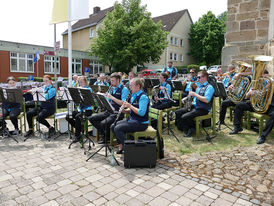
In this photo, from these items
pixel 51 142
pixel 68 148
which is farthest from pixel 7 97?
pixel 68 148

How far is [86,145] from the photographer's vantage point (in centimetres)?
566

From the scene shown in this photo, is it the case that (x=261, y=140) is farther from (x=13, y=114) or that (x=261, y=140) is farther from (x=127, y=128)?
(x=13, y=114)

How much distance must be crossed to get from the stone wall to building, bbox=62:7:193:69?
88.0 ft

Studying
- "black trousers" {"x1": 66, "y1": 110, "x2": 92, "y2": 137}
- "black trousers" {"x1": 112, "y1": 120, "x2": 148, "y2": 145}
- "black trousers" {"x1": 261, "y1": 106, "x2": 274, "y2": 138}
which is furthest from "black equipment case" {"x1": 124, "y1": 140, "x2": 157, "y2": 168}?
Answer: "black trousers" {"x1": 261, "y1": 106, "x2": 274, "y2": 138}

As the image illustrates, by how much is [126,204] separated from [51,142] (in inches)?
137

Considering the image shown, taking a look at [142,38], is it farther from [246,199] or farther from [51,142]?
[246,199]

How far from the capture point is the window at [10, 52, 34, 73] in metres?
25.6

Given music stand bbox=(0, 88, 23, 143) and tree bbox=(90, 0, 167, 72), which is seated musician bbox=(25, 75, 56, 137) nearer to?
music stand bbox=(0, 88, 23, 143)

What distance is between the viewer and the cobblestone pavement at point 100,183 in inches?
125

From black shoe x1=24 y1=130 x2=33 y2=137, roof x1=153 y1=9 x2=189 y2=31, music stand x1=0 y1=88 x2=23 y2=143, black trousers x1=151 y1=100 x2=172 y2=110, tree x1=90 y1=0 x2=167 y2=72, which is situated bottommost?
black shoe x1=24 y1=130 x2=33 y2=137

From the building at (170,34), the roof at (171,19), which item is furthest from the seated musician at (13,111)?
the roof at (171,19)

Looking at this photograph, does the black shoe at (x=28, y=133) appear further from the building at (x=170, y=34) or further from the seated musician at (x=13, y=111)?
the building at (x=170, y=34)

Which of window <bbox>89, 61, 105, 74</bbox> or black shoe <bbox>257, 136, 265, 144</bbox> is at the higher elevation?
window <bbox>89, 61, 105, 74</bbox>

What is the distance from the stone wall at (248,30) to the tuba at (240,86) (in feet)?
9.70
